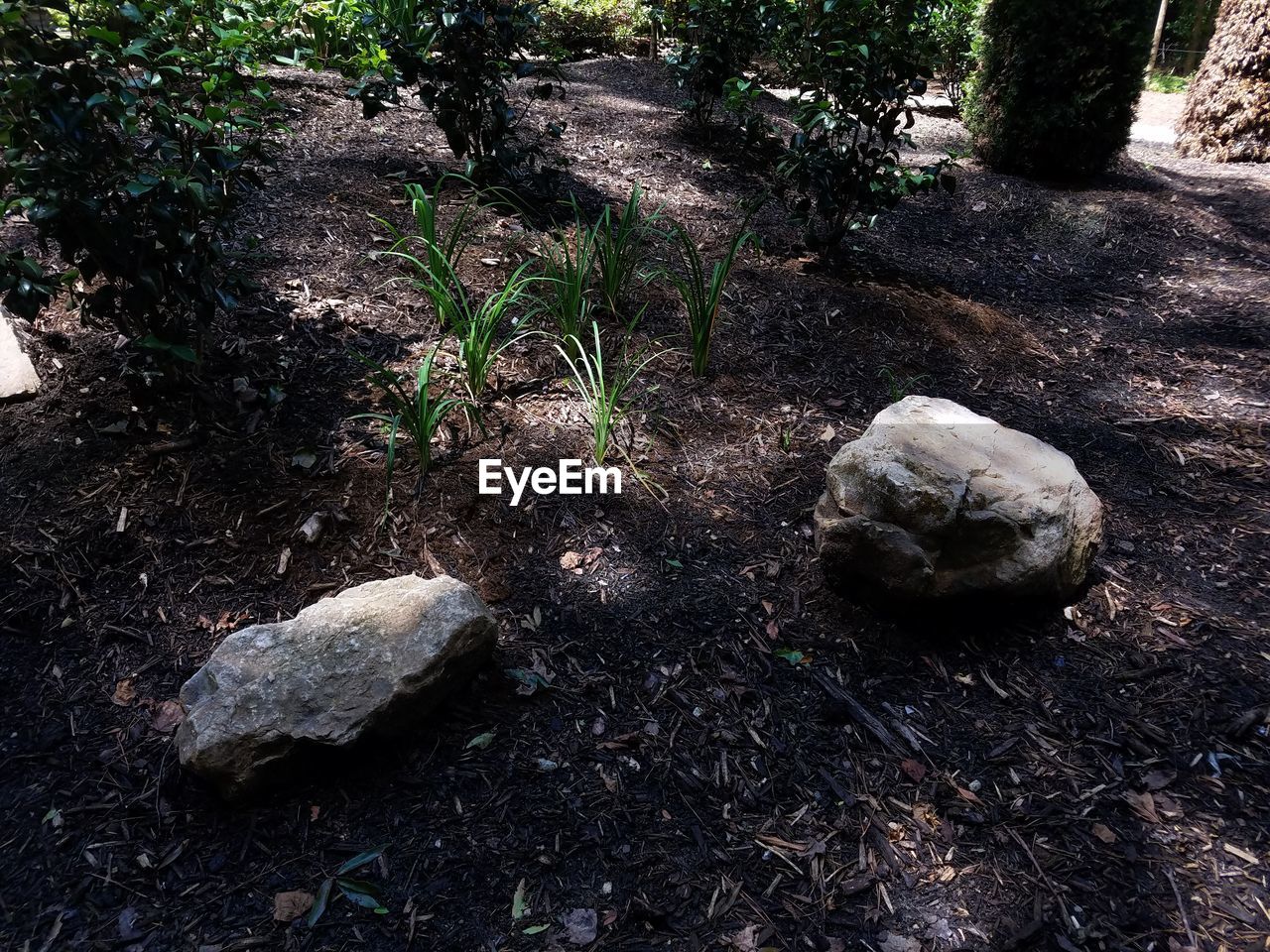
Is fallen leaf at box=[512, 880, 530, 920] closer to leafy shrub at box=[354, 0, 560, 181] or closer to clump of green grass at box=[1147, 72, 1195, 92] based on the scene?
leafy shrub at box=[354, 0, 560, 181]

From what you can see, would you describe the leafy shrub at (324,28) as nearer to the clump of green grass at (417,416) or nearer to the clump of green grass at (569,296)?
the clump of green grass at (569,296)

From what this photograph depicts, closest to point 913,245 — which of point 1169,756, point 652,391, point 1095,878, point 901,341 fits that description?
point 901,341

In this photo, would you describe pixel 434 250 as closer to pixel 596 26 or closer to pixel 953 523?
pixel 953 523

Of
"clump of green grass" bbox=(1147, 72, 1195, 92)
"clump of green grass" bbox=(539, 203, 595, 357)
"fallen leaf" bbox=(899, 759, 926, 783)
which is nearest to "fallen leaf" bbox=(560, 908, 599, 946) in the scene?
"fallen leaf" bbox=(899, 759, 926, 783)

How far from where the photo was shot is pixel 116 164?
6.63 ft

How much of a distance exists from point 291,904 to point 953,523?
5.88 ft

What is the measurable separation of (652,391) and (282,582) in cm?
145

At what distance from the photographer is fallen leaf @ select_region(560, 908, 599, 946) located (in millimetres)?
1504

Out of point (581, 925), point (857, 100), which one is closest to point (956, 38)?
point (857, 100)

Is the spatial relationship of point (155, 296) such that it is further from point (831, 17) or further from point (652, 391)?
point (831, 17)

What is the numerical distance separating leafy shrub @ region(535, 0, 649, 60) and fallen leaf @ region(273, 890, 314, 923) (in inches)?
349

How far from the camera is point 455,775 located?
176 cm

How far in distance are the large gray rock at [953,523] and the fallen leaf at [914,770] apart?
0.45m

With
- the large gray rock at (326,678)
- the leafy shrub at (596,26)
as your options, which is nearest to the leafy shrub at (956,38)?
the leafy shrub at (596,26)
